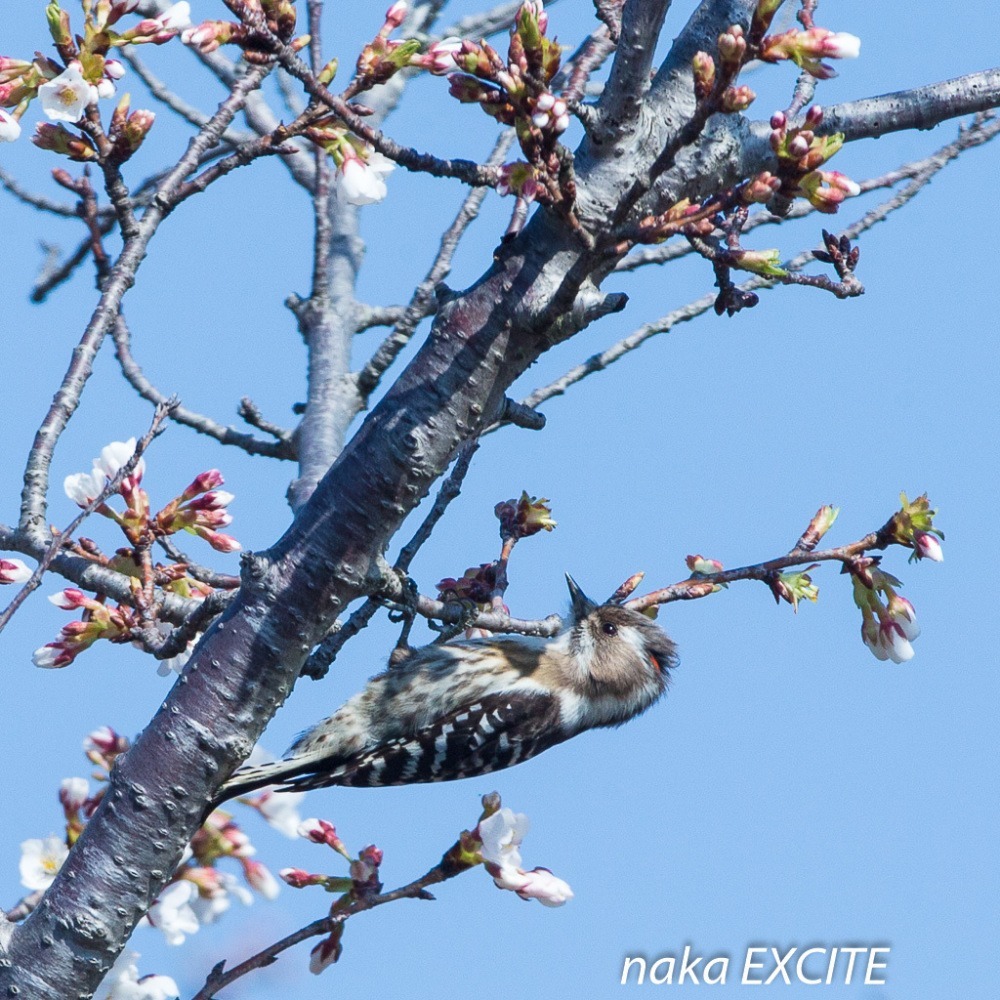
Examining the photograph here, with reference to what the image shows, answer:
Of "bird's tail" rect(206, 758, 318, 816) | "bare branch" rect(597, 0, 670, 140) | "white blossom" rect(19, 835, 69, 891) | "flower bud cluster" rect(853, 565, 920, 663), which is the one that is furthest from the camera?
"bird's tail" rect(206, 758, 318, 816)

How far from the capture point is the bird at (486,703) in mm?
5539

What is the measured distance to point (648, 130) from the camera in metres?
3.20

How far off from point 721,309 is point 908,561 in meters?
A: 0.88

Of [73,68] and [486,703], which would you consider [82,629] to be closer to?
[73,68]

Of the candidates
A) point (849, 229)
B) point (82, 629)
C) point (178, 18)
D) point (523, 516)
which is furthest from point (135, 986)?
point (849, 229)

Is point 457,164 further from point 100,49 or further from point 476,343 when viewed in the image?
point 100,49

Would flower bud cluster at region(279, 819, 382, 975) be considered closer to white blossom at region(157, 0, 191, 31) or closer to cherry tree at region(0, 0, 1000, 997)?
cherry tree at region(0, 0, 1000, 997)

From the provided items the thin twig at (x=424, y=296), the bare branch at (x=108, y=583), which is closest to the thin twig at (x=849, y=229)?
the thin twig at (x=424, y=296)

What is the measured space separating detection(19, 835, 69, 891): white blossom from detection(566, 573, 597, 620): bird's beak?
2.71 m

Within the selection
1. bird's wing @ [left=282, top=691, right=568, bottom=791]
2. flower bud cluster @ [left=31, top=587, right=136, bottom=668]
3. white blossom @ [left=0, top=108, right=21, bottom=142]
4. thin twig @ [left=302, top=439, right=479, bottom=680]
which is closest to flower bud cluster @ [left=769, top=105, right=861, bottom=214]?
thin twig @ [left=302, top=439, right=479, bottom=680]

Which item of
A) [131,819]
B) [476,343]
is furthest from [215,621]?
[476,343]

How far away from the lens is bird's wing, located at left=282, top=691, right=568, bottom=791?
5.50 m

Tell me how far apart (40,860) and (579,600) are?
281 cm

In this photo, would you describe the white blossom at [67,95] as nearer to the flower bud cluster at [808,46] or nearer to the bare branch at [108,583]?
the bare branch at [108,583]
